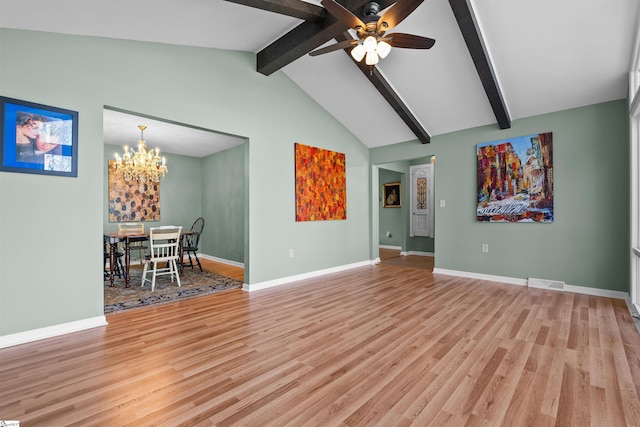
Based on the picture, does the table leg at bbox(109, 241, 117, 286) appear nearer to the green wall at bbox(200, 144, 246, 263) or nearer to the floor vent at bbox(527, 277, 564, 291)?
the green wall at bbox(200, 144, 246, 263)

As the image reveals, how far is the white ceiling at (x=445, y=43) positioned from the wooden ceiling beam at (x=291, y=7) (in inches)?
14.0

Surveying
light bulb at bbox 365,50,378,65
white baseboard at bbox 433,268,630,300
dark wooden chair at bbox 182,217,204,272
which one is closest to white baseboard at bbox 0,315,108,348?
dark wooden chair at bbox 182,217,204,272

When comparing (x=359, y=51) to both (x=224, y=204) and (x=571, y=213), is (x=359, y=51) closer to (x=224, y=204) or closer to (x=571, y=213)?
(x=571, y=213)

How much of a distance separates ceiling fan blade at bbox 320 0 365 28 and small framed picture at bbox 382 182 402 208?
19.9 ft

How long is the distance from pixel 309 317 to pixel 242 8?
10.9 ft

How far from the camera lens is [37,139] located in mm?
2504

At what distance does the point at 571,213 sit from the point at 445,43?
287cm

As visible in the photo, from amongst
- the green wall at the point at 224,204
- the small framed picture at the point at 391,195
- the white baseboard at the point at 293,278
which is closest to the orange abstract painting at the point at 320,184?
the white baseboard at the point at 293,278

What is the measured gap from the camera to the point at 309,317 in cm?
299

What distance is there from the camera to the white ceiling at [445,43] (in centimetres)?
261

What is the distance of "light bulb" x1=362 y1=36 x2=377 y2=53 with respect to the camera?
2.54 metres

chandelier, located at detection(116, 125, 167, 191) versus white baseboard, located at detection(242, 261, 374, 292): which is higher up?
chandelier, located at detection(116, 125, 167, 191)

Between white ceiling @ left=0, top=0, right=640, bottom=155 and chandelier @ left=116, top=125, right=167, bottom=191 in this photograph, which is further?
chandelier @ left=116, top=125, right=167, bottom=191

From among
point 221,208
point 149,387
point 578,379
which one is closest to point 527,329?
point 578,379
